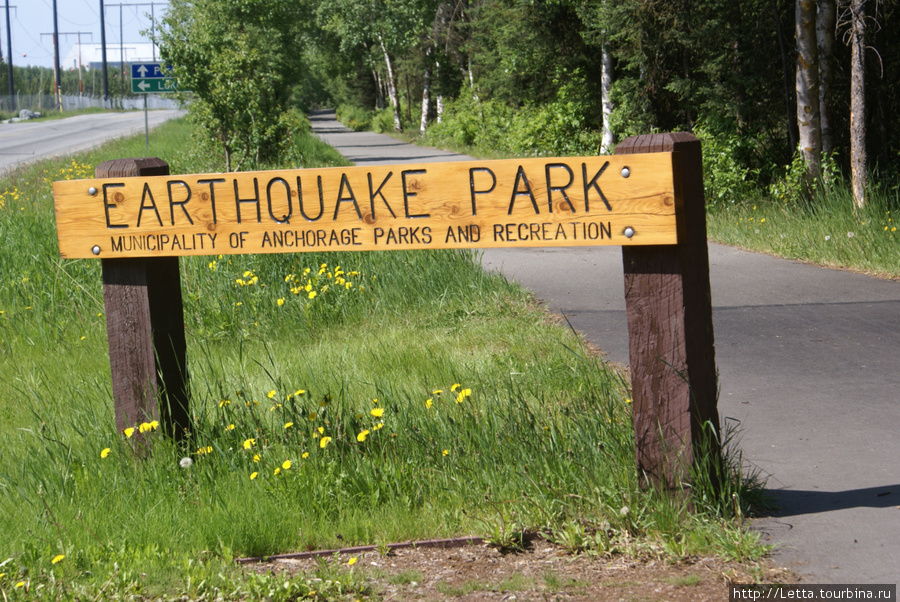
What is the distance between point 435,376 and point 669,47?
39.6 feet

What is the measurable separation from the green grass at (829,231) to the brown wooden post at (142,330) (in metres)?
6.76

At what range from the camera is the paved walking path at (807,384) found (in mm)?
3177

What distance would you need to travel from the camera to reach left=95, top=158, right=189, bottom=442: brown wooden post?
3.80m

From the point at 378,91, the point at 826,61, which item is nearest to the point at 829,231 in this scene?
the point at 826,61

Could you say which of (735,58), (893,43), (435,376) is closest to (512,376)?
(435,376)

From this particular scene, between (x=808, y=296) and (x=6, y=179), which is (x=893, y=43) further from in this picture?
(x=6, y=179)

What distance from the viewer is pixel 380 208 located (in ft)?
11.3

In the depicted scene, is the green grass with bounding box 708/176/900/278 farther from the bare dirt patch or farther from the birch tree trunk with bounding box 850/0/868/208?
the bare dirt patch

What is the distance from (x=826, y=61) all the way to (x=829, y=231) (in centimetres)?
246

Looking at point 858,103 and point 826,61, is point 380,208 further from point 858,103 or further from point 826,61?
point 826,61

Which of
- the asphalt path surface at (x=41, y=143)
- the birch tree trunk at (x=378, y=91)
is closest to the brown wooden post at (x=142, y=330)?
the asphalt path surface at (x=41, y=143)

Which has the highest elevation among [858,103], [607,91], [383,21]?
[383,21]

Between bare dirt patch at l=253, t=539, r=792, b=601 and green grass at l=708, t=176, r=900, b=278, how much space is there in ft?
20.7

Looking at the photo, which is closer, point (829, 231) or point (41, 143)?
point (829, 231)
